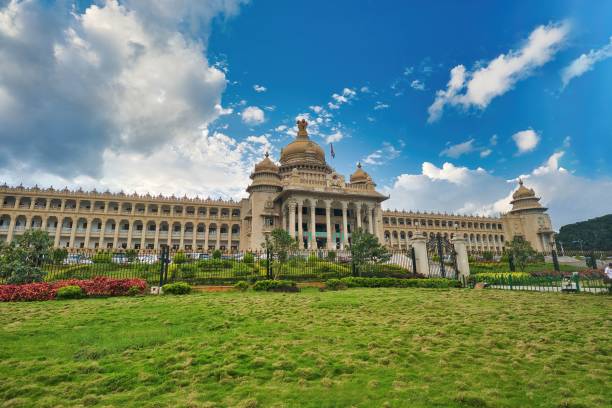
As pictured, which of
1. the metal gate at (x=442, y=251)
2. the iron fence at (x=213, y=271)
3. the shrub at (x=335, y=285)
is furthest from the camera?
the metal gate at (x=442, y=251)

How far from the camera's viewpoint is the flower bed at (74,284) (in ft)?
42.1

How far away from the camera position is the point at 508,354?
5961 millimetres

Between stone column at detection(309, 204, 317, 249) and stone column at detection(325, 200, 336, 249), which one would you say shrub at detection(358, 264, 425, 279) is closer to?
stone column at detection(309, 204, 317, 249)

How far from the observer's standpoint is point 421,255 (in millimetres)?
23109

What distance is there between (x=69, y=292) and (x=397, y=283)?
1569cm

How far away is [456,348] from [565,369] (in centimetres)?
163

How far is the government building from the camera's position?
45406 millimetres

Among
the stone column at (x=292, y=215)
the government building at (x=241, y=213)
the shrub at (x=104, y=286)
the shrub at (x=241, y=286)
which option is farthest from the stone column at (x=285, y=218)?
the shrub at (x=104, y=286)

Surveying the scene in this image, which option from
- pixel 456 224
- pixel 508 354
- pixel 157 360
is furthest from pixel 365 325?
pixel 456 224

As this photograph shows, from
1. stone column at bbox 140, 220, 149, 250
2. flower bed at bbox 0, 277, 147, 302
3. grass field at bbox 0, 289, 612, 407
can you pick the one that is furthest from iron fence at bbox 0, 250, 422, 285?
stone column at bbox 140, 220, 149, 250

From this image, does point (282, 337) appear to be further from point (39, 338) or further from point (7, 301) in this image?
point (7, 301)

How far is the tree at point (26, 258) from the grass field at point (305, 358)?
688cm

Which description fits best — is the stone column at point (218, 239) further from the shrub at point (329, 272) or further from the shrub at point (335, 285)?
the shrub at point (335, 285)

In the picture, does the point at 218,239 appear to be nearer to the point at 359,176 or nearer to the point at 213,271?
the point at 359,176
